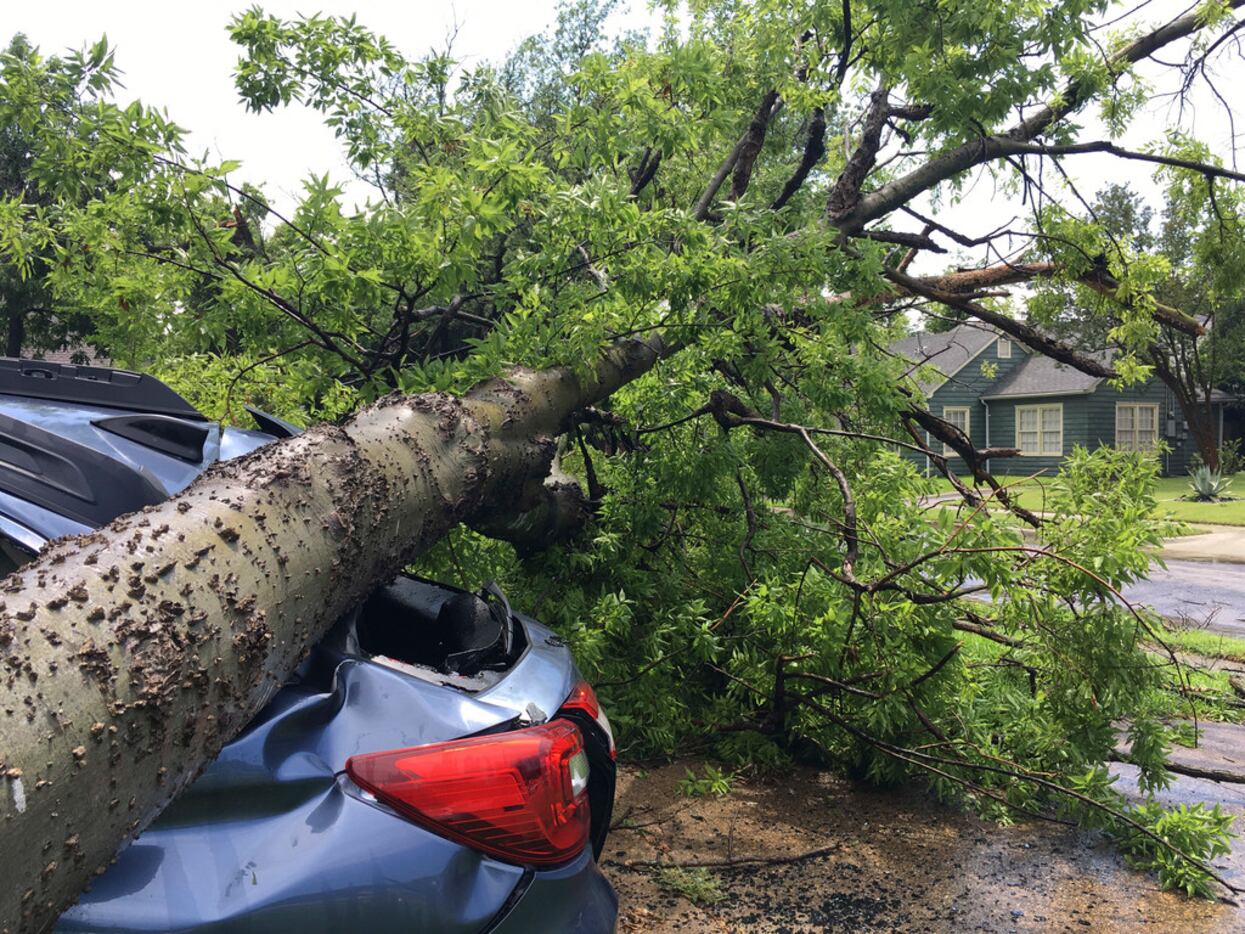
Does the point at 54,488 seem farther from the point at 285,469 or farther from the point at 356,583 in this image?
the point at 356,583

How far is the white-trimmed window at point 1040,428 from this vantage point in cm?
3139

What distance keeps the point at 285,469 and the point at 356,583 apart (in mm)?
320

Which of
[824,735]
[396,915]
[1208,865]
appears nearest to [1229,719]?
[1208,865]

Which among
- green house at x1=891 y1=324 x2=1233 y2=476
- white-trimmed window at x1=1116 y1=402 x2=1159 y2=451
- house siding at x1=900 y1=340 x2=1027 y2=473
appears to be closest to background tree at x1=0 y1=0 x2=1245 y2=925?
green house at x1=891 y1=324 x2=1233 y2=476

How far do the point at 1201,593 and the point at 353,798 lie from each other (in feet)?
38.8

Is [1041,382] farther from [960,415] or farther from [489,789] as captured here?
[489,789]

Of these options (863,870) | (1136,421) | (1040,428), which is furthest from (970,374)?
(863,870)

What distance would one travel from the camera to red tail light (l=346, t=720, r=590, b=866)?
5.08 ft

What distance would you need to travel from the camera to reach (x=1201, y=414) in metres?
31.0

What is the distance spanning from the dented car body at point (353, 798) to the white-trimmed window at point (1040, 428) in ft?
106

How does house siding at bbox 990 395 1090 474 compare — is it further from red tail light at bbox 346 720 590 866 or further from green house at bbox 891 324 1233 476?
red tail light at bbox 346 720 590 866

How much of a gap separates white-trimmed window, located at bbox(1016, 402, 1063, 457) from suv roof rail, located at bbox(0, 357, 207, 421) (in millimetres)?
32196

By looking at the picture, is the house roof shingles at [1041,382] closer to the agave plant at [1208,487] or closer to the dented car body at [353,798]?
the agave plant at [1208,487]

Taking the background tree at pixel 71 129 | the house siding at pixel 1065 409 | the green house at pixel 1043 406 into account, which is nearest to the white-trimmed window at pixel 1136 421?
the green house at pixel 1043 406
